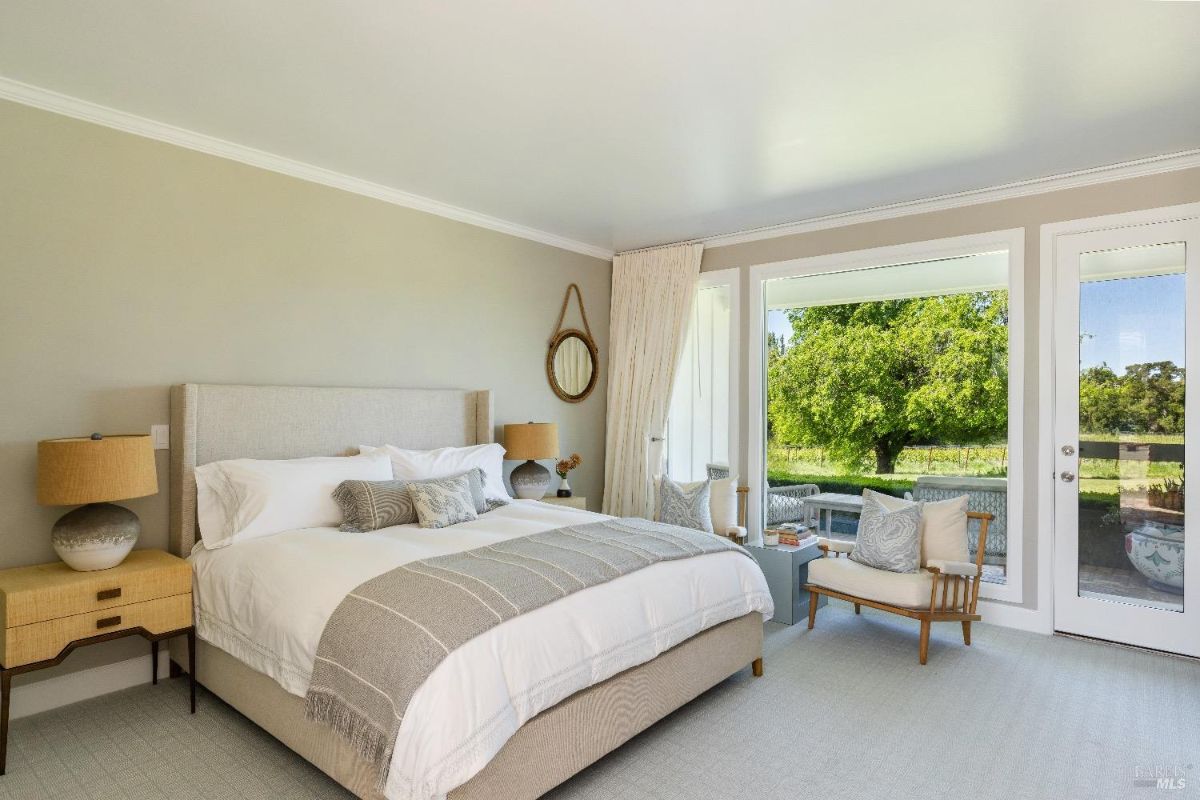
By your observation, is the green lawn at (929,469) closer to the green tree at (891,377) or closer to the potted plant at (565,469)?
the green tree at (891,377)

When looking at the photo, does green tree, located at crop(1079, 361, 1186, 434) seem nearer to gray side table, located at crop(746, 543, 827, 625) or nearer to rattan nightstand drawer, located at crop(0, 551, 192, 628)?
→ gray side table, located at crop(746, 543, 827, 625)

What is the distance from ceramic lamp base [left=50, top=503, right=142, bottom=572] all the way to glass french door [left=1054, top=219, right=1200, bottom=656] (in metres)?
4.88

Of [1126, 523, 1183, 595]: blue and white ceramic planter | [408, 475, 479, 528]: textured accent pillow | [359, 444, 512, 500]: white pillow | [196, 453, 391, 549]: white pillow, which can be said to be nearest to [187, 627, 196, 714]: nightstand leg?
[196, 453, 391, 549]: white pillow

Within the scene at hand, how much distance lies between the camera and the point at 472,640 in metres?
2.01

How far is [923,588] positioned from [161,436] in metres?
4.05

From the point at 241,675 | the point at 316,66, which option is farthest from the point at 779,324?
the point at 241,675

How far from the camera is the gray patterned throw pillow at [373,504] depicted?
10.8 feet

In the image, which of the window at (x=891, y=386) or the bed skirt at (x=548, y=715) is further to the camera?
the window at (x=891, y=386)

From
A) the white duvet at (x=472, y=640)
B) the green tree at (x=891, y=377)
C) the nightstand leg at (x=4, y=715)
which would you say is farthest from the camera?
the green tree at (x=891, y=377)

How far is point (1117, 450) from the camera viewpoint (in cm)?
378

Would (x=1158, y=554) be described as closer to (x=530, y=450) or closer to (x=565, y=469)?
(x=565, y=469)

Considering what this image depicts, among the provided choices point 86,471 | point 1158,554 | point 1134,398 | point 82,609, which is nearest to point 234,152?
point 86,471

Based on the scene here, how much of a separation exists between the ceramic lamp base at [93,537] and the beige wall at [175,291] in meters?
0.33

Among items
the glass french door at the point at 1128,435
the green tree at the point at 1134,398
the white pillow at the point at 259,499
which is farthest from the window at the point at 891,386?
the white pillow at the point at 259,499
